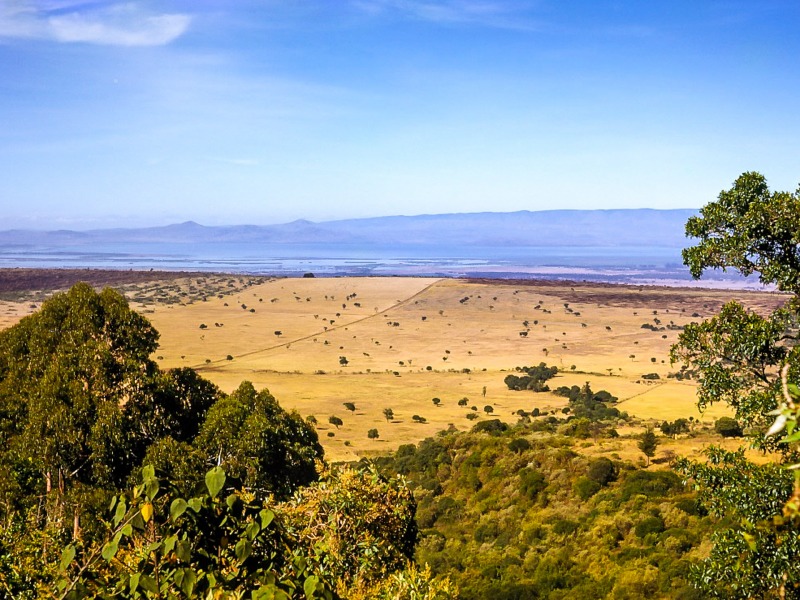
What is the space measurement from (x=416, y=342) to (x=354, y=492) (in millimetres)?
71888

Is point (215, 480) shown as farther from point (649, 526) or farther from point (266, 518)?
point (649, 526)

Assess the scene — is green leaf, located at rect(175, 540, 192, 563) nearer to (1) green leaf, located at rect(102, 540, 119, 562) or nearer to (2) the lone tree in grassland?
(1) green leaf, located at rect(102, 540, 119, 562)

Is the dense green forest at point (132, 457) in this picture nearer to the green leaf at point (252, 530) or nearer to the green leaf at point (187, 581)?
the green leaf at point (252, 530)

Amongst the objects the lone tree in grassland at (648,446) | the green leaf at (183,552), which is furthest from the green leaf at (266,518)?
the lone tree in grassland at (648,446)

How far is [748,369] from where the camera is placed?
8.43m

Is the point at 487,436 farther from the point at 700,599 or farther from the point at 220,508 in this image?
the point at 220,508

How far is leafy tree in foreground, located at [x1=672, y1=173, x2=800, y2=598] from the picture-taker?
24.4 feet

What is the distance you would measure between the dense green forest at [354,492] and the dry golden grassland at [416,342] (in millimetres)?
7304

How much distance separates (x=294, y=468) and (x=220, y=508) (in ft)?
37.6

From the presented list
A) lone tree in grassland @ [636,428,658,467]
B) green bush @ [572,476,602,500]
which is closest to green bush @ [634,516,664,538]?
green bush @ [572,476,602,500]

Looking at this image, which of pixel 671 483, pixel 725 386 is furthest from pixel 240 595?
pixel 671 483

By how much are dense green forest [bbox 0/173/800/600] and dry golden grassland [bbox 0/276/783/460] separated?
7304 mm

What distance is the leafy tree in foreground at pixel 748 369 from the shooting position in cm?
743

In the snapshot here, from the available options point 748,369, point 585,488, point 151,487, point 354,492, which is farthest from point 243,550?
point 585,488
